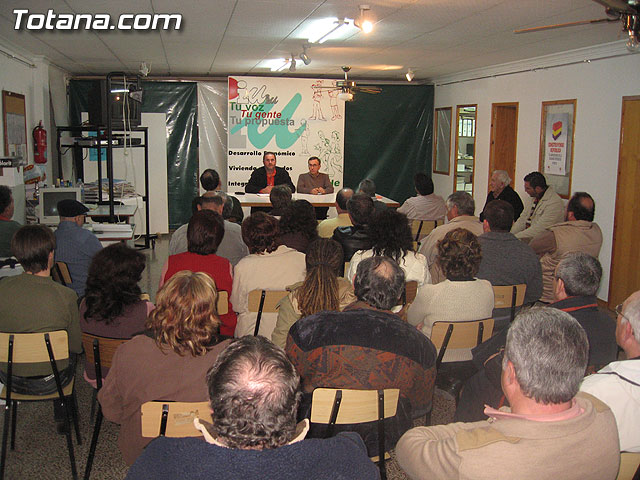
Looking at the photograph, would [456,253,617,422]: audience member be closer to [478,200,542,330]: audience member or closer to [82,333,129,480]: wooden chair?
[478,200,542,330]: audience member

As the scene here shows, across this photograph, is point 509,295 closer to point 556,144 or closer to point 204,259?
point 204,259

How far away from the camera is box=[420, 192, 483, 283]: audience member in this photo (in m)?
4.79

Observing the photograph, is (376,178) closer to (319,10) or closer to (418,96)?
(418,96)

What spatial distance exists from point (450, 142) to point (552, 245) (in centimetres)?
540

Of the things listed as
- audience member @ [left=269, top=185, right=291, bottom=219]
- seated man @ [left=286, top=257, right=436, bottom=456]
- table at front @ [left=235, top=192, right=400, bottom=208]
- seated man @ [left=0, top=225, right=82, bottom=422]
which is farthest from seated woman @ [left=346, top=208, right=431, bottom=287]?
table at front @ [left=235, top=192, right=400, bottom=208]

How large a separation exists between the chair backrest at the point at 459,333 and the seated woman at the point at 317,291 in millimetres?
463

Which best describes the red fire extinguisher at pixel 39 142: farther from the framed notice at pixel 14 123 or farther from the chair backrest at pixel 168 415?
the chair backrest at pixel 168 415

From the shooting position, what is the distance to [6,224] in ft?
15.2

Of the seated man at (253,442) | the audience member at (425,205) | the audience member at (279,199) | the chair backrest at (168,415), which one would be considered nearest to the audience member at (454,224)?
the audience member at (279,199)

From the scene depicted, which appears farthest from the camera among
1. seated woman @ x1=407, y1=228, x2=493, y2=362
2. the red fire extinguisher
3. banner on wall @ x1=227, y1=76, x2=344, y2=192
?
banner on wall @ x1=227, y1=76, x2=344, y2=192

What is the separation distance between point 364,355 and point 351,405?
18cm

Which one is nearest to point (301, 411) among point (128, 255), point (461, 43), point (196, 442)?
point (196, 442)

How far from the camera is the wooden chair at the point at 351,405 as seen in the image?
2141mm

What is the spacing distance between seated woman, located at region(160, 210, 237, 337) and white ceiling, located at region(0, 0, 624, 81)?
1.79m
